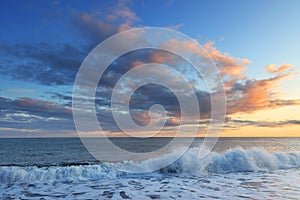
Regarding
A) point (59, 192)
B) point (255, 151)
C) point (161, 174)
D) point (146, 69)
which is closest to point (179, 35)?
point (146, 69)

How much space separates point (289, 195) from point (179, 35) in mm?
11683

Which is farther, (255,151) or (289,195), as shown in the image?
(255,151)

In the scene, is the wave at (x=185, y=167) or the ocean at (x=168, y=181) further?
the wave at (x=185, y=167)

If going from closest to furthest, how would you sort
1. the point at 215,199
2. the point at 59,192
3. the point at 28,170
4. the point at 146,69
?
the point at 215,199
the point at 59,192
the point at 28,170
the point at 146,69

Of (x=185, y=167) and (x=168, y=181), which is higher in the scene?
(x=185, y=167)

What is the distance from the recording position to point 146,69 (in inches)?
818

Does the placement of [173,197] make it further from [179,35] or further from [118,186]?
[179,35]

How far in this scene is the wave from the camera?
12.2 metres

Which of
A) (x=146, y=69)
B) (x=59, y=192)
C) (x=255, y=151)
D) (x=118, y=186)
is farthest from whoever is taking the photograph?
(x=146, y=69)

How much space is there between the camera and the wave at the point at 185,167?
481 inches

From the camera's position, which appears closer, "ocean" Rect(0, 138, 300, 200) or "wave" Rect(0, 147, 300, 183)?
"ocean" Rect(0, 138, 300, 200)

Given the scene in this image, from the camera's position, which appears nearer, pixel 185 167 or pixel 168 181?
pixel 168 181

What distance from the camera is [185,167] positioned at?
48.1 feet

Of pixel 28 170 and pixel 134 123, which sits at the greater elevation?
pixel 134 123
